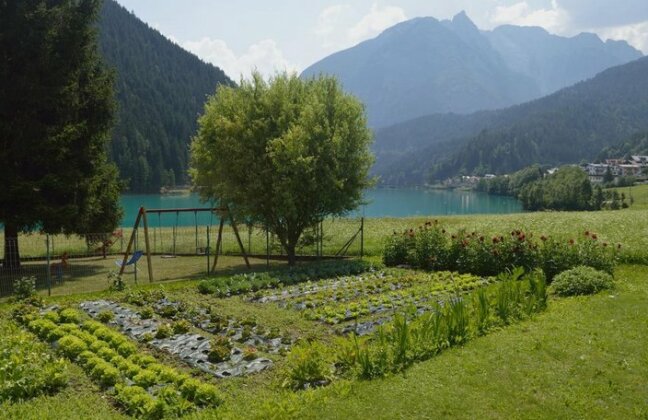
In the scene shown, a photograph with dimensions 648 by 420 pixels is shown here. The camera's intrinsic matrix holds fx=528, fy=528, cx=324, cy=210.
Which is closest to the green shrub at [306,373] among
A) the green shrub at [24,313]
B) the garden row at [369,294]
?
the garden row at [369,294]

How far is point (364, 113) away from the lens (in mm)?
28312

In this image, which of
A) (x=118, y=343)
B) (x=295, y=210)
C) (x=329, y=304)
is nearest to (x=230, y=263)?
(x=295, y=210)

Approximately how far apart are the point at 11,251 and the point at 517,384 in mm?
25540

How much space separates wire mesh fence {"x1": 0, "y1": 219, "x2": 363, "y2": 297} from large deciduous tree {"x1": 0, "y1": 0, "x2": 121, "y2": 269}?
182 centimetres

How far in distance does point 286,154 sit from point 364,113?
567 cm

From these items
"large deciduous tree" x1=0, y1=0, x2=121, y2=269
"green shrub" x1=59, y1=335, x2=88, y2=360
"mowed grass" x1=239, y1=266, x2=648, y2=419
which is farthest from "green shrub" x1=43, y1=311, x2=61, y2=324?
"large deciduous tree" x1=0, y1=0, x2=121, y2=269

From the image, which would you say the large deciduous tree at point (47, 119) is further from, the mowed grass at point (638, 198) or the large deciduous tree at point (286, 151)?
the mowed grass at point (638, 198)

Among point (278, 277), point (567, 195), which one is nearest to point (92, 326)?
point (278, 277)

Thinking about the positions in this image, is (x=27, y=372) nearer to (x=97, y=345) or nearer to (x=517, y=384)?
(x=97, y=345)

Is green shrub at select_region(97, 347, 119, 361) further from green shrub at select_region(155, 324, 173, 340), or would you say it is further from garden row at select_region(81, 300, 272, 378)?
green shrub at select_region(155, 324, 173, 340)

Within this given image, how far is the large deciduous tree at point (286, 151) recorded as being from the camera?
84.2 ft

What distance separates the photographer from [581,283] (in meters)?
17.6

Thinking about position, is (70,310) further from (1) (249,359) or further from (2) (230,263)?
(2) (230,263)

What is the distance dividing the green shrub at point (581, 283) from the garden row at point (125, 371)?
42.4ft
